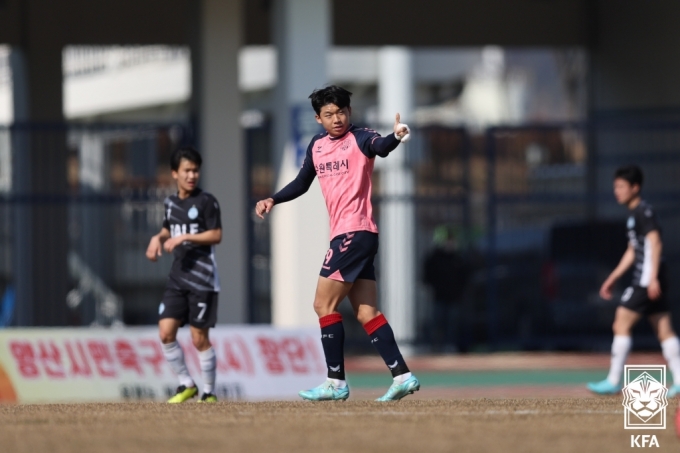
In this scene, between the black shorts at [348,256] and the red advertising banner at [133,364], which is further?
the red advertising banner at [133,364]

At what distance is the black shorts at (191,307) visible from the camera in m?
10.5

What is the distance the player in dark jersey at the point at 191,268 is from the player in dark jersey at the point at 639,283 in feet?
11.7

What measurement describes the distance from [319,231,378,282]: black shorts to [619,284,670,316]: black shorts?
13.3 feet

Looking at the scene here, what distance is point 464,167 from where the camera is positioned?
20.3 meters

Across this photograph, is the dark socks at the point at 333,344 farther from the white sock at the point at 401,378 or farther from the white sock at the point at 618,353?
the white sock at the point at 618,353

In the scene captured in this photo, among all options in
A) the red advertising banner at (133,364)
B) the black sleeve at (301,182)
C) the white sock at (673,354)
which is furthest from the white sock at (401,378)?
the red advertising banner at (133,364)

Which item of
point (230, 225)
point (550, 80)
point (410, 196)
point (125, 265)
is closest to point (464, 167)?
point (410, 196)

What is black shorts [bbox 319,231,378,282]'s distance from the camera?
8.82 metres

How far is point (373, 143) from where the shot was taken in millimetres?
8758

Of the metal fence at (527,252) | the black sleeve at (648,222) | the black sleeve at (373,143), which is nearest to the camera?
the black sleeve at (373,143)

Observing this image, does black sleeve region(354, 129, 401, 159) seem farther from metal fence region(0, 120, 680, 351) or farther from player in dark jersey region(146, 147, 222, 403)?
metal fence region(0, 120, 680, 351)

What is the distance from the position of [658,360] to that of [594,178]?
4.04 m

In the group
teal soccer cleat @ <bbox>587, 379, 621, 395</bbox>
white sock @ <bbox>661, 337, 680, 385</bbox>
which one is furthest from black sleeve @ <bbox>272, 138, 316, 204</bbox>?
white sock @ <bbox>661, 337, 680, 385</bbox>

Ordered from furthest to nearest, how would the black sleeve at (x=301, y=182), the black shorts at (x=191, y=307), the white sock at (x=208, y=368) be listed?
the white sock at (x=208, y=368) → the black shorts at (x=191, y=307) → the black sleeve at (x=301, y=182)
